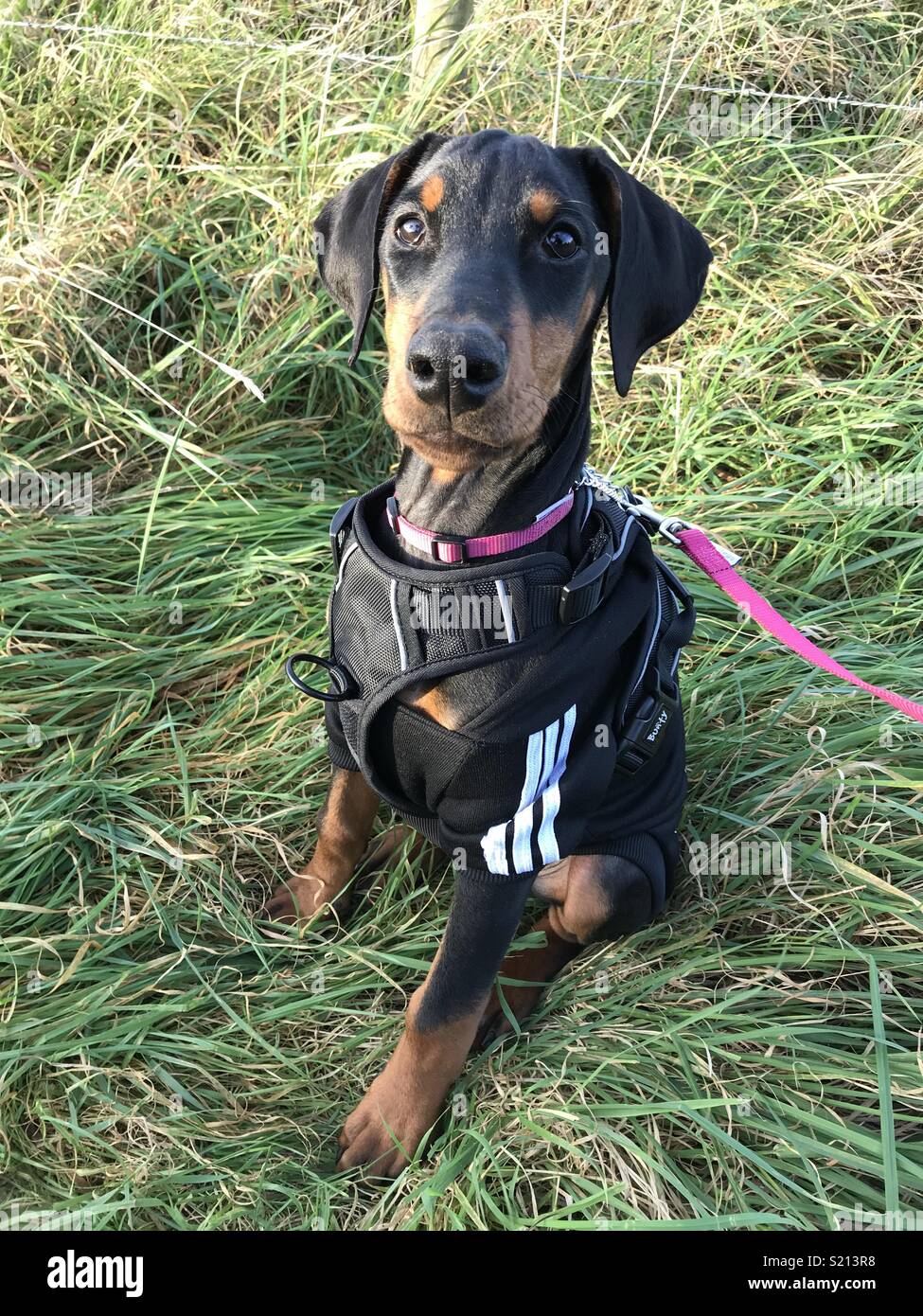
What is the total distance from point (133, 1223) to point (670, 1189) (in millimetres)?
1077

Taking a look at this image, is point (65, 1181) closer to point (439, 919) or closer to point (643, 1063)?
point (439, 919)

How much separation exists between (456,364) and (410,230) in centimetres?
49

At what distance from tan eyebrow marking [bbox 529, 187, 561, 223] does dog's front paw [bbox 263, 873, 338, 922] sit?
1668mm

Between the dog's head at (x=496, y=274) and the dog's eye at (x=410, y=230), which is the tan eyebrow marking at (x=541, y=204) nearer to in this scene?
the dog's head at (x=496, y=274)

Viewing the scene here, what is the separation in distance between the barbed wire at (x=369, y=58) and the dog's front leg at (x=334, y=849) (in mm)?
2887

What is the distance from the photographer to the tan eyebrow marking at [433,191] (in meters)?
1.94

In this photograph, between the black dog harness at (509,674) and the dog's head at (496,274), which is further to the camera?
the black dog harness at (509,674)

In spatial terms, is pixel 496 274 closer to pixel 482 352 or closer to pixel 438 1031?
pixel 482 352

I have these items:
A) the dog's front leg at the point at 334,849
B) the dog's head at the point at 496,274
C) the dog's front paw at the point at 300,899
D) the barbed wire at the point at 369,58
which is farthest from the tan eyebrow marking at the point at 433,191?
the barbed wire at the point at 369,58

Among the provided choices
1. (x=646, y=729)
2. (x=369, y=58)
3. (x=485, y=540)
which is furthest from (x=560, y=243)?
(x=369, y=58)

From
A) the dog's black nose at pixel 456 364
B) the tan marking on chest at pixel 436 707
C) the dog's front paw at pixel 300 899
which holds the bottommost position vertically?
the dog's front paw at pixel 300 899

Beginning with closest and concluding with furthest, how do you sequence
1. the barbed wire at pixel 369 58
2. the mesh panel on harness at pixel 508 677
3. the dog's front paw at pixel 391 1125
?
the mesh panel on harness at pixel 508 677, the dog's front paw at pixel 391 1125, the barbed wire at pixel 369 58

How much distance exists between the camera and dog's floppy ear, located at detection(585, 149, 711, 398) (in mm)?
2002

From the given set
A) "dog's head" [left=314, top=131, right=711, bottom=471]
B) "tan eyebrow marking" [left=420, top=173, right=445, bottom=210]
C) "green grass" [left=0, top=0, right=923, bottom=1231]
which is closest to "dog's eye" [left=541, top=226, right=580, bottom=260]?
"dog's head" [left=314, top=131, right=711, bottom=471]
